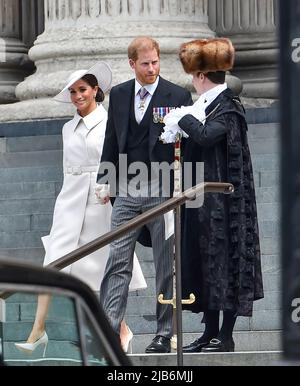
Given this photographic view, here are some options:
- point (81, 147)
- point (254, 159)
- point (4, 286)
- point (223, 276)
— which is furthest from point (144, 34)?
point (4, 286)

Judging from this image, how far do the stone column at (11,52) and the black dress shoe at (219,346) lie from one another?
667 centimetres

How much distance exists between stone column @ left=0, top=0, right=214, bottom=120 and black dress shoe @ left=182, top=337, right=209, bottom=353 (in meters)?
4.77

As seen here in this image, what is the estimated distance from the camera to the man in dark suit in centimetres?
1020

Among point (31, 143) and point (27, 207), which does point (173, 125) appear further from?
point (31, 143)

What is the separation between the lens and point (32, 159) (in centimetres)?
1386

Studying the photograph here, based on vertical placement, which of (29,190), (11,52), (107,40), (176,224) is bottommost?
(176,224)

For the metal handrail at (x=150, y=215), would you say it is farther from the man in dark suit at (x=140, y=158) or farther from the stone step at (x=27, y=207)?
the stone step at (x=27, y=207)

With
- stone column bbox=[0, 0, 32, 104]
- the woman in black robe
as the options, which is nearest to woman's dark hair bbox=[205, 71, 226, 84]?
the woman in black robe

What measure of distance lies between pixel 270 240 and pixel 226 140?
6.79ft

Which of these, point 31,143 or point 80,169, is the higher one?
point 31,143

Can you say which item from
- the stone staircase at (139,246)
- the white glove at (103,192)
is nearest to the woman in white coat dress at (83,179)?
the white glove at (103,192)

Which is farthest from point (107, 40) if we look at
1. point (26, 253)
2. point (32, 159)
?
point (26, 253)

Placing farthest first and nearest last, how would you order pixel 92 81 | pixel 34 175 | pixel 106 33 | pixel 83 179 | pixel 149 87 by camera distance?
1. pixel 106 33
2. pixel 34 175
3. pixel 92 81
4. pixel 83 179
5. pixel 149 87

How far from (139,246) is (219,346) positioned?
255 centimetres
